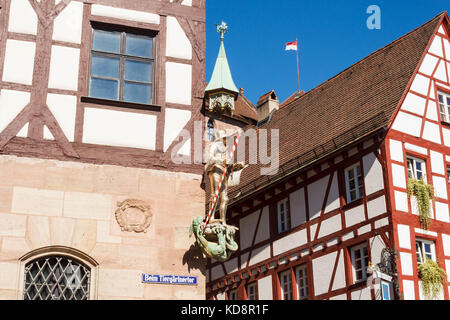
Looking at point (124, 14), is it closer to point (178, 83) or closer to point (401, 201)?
point (178, 83)

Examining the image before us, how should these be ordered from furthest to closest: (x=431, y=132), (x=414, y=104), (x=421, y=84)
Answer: (x=421, y=84)
(x=431, y=132)
(x=414, y=104)

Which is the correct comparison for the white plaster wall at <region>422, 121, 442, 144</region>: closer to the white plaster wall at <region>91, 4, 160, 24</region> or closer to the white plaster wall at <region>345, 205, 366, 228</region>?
the white plaster wall at <region>345, 205, 366, 228</region>

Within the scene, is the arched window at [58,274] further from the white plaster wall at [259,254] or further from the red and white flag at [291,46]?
the red and white flag at [291,46]

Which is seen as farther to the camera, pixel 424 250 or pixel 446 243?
pixel 446 243

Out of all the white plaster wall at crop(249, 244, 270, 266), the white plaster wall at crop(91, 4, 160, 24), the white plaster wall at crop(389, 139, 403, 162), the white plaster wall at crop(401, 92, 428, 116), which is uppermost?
the white plaster wall at crop(401, 92, 428, 116)

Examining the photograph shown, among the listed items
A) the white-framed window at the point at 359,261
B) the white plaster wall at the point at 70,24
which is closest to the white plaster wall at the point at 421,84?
the white-framed window at the point at 359,261

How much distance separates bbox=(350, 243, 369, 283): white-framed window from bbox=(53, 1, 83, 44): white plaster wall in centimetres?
1010

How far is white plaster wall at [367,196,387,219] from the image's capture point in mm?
20141

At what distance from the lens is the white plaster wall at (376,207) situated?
793 inches

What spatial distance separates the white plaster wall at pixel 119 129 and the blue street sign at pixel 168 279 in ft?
6.48

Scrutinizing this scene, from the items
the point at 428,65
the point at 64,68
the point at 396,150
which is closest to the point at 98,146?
the point at 64,68

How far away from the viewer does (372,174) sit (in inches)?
815

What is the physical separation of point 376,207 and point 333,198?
5.87 ft

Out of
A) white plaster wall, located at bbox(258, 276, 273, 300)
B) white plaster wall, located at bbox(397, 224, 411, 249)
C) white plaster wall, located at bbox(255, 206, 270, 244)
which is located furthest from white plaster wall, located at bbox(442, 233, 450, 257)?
white plaster wall, located at bbox(255, 206, 270, 244)
